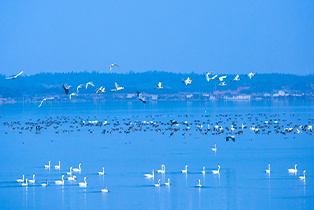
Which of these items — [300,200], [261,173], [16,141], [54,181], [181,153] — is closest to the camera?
[300,200]

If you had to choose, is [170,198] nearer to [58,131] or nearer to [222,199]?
[222,199]

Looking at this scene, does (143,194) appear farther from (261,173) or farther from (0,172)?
(0,172)

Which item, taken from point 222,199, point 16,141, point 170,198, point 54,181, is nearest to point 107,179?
point 54,181

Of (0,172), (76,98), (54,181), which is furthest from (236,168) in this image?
(76,98)

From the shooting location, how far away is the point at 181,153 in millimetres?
36375

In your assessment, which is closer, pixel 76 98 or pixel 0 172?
pixel 0 172

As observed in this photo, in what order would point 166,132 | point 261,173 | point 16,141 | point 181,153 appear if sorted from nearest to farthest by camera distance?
1. point 261,173
2. point 181,153
3. point 16,141
4. point 166,132

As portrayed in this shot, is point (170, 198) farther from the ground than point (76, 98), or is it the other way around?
point (76, 98)

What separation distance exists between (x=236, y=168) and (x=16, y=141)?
80.4 feet

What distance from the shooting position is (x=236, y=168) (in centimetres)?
2989

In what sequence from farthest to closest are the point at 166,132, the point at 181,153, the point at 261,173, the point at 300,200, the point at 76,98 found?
1. the point at 76,98
2. the point at 166,132
3. the point at 181,153
4. the point at 261,173
5. the point at 300,200

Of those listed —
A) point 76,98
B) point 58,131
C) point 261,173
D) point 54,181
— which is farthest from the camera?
point 76,98

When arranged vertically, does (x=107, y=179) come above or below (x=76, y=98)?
below

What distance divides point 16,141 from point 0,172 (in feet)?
57.0
